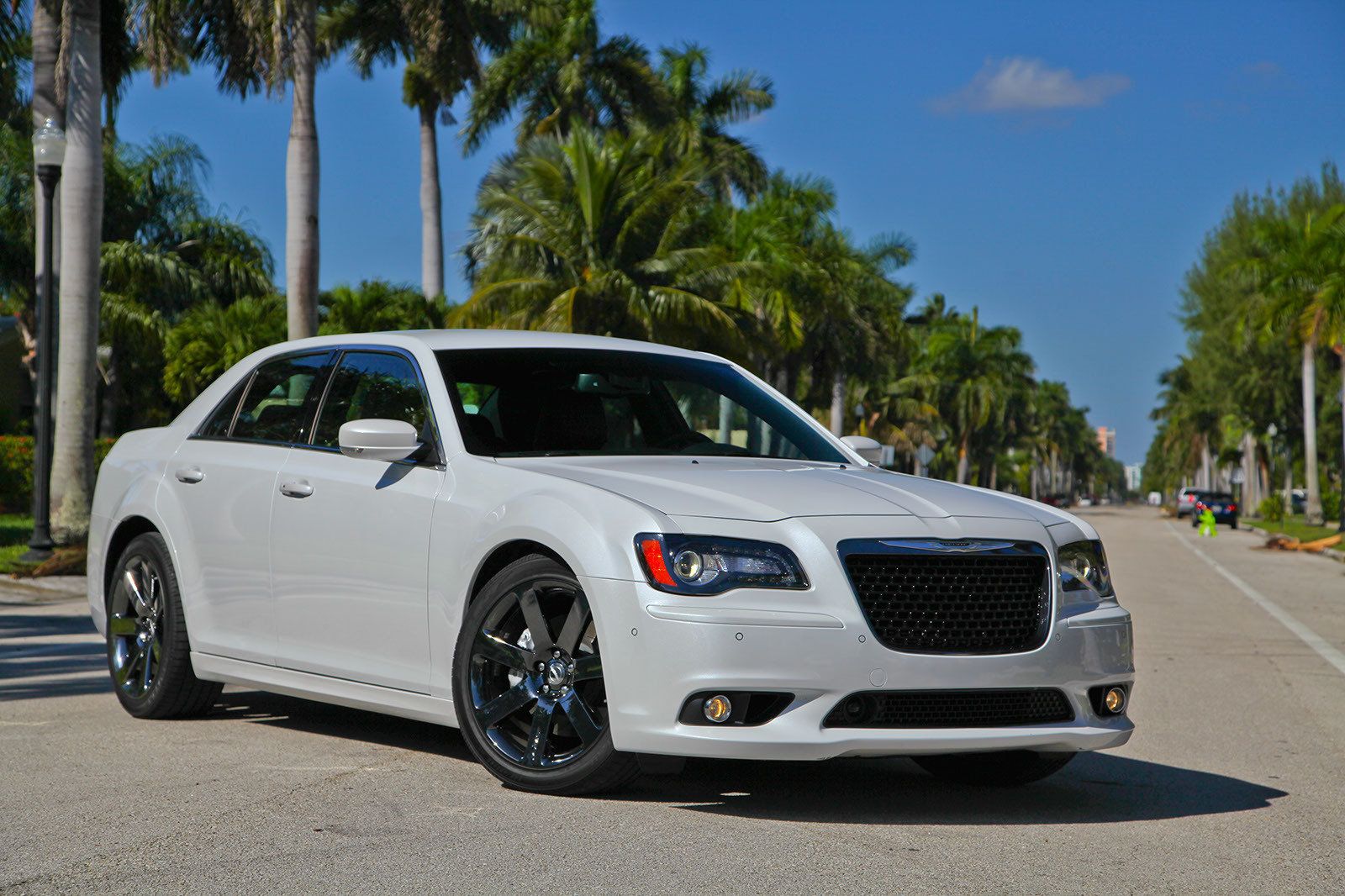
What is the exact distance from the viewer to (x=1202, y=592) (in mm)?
19844

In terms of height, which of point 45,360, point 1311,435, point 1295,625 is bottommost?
A: point 1295,625

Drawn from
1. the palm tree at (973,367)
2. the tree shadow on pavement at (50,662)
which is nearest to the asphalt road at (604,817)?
the tree shadow on pavement at (50,662)

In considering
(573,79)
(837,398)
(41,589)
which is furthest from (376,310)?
(837,398)

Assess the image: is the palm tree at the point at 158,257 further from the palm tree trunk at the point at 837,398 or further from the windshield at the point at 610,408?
the windshield at the point at 610,408

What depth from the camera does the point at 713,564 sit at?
16.1ft

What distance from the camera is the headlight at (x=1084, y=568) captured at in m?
5.44

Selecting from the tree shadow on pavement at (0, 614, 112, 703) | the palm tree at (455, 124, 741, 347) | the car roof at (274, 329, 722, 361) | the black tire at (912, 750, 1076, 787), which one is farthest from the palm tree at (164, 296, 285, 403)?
the black tire at (912, 750, 1076, 787)

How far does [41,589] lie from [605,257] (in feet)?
55.3

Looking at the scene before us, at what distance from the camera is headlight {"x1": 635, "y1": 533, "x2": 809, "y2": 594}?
490 centimetres

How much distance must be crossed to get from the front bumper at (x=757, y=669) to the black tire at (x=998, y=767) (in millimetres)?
821

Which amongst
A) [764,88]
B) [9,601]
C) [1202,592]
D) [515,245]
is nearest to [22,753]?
[9,601]

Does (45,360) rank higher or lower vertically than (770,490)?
higher

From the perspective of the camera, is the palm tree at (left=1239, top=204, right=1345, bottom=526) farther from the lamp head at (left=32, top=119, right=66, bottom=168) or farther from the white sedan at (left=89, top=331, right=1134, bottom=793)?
the white sedan at (left=89, top=331, right=1134, bottom=793)

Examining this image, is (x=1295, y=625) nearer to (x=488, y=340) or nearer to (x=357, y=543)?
(x=488, y=340)
